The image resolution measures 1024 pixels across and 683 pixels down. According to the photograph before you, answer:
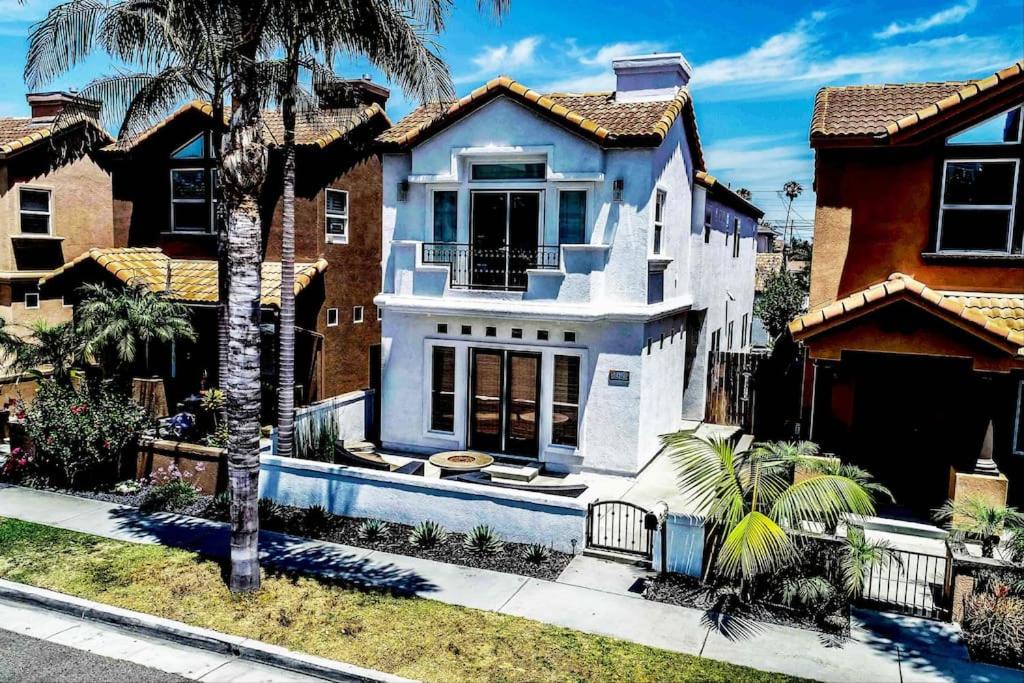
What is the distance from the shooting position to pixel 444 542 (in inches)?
494

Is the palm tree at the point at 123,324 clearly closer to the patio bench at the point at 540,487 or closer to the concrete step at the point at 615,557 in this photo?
the patio bench at the point at 540,487

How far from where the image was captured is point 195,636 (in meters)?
9.65

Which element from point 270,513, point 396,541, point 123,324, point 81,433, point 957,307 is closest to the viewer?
point 957,307

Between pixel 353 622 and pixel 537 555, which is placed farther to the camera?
pixel 537 555

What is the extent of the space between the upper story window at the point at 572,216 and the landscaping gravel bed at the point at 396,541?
259 inches

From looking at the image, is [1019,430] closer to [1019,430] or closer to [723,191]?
[1019,430]

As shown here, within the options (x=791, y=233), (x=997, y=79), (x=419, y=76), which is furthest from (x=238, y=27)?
(x=791, y=233)

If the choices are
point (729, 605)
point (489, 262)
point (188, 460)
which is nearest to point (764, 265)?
point (489, 262)

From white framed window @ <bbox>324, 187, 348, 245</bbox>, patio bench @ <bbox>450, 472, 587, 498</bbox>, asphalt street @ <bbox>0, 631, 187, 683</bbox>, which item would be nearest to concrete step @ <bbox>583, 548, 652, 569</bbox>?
patio bench @ <bbox>450, 472, 587, 498</bbox>

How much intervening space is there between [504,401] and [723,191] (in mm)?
9555

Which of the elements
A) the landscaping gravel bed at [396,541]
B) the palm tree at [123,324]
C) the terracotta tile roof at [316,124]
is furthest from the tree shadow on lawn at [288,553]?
the terracotta tile roof at [316,124]

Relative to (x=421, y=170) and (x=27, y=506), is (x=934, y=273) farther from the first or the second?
(x=27, y=506)

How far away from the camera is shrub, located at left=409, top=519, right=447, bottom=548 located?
491 inches

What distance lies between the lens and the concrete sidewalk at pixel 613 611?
905 cm
